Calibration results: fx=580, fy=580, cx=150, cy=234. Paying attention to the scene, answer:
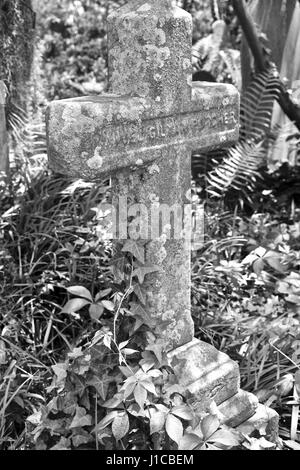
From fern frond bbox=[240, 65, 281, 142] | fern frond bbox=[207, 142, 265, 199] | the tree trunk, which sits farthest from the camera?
the tree trunk

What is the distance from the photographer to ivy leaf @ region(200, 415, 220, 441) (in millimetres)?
1735

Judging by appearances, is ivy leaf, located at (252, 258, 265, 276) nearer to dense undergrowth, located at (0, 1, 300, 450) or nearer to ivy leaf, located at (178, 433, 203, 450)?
dense undergrowth, located at (0, 1, 300, 450)

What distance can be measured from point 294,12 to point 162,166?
294 centimetres

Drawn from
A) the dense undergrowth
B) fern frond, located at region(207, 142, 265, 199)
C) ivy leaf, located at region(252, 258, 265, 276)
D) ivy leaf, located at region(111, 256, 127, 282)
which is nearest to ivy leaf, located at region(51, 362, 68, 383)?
the dense undergrowth

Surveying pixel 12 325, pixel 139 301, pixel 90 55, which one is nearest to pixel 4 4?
pixel 12 325

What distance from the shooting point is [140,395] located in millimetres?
1715

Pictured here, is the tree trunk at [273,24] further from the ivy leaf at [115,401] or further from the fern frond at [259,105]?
the ivy leaf at [115,401]

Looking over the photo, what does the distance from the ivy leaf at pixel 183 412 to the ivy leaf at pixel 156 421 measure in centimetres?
4

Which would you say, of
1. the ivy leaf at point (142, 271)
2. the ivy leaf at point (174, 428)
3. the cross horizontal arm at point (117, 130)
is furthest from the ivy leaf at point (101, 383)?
the cross horizontal arm at point (117, 130)

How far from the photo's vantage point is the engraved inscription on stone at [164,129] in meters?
1.76

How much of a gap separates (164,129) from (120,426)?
95 centimetres

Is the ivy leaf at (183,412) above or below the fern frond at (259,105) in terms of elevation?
below

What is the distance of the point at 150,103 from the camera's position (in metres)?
1.83

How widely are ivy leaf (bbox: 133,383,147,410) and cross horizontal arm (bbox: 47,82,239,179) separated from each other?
646 mm
